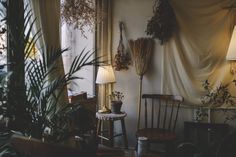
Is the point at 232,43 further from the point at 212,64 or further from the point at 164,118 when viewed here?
the point at 164,118

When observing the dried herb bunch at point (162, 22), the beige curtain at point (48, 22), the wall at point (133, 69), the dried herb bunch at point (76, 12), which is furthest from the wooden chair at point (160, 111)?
the beige curtain at point (48, 22)

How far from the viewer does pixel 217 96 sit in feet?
13.6

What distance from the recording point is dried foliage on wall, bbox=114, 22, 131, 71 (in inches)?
179

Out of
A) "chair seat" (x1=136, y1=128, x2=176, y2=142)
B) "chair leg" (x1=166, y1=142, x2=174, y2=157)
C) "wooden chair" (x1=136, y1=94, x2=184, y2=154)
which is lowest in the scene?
"chair leg" (x1=166, y1=142, x2=174, y2=157)

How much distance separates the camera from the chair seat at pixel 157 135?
12.3 ft

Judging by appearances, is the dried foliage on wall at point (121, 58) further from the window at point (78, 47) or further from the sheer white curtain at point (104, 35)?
the window at point (78, 47)

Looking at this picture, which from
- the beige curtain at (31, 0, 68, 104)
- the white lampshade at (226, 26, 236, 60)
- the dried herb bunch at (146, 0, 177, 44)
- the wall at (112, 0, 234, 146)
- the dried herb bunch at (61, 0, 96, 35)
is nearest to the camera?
Result: the beige curtain at (31, 0, 68, 104)

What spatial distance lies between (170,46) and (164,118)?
962 millimetres

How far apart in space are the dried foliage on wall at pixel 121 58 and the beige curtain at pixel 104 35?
0.45 ft

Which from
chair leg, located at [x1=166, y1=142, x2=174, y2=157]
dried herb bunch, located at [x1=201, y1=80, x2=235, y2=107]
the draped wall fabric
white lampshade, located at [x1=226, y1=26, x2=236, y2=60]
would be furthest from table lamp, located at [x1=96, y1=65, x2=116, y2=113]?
white lampshade, located at [x1=226, y1=26, x2=236, y2=60]

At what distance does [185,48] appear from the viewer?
429 centimetres

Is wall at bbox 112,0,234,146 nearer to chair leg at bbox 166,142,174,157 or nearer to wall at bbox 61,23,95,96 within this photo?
wall at bbox 61,23,95,96

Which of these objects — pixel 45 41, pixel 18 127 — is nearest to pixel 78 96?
pixel 45 41

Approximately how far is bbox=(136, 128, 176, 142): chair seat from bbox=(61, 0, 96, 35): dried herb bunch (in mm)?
1472
